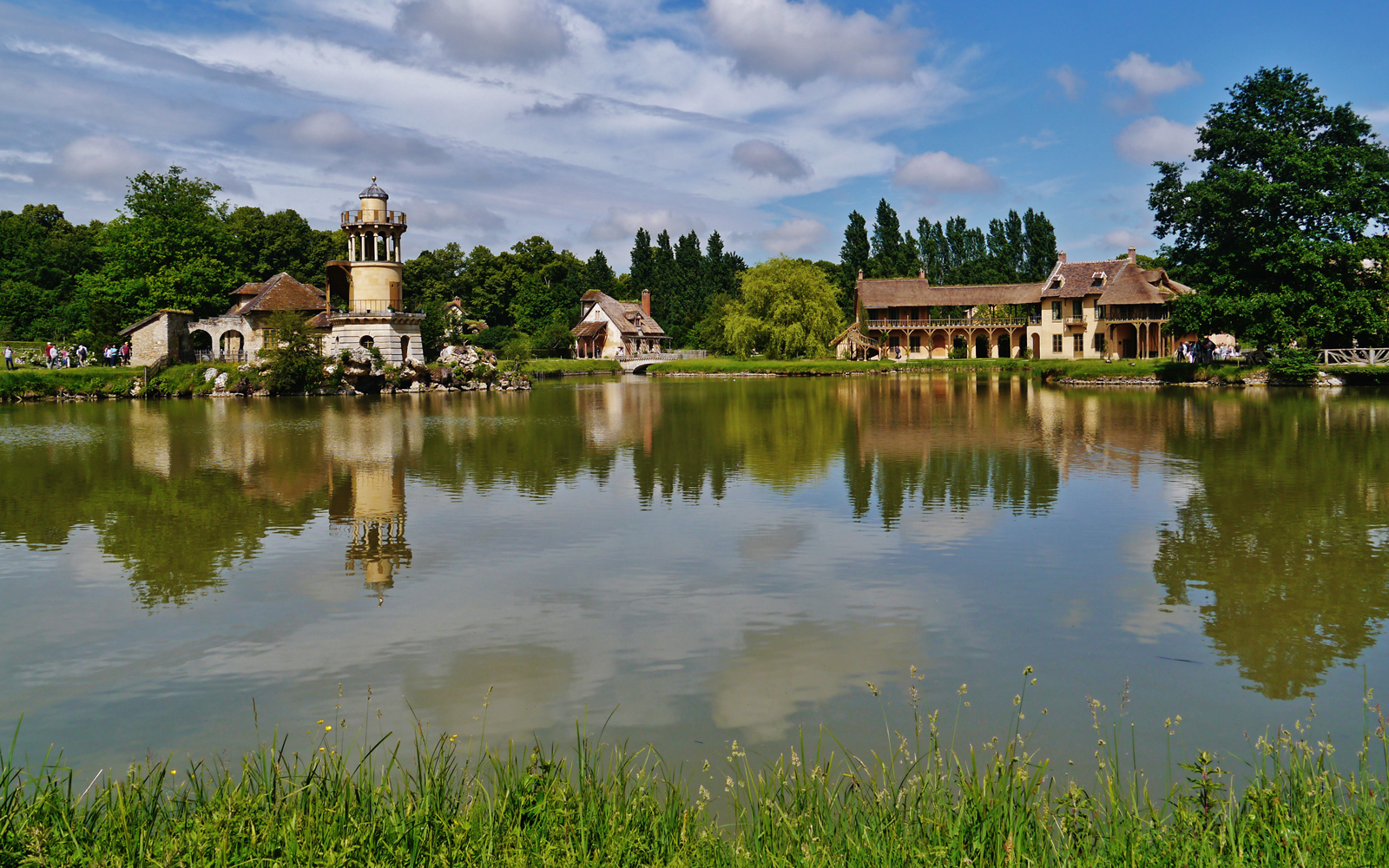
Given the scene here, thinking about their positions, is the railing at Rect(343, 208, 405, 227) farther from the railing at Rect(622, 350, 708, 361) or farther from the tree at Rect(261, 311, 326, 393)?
the railing at Rect(622, 350, 708, 361)

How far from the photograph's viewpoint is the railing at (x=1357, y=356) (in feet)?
147

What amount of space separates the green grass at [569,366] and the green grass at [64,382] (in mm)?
32444

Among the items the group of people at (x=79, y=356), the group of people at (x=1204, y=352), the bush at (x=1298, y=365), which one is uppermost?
the group of people at (x=79, y=356)

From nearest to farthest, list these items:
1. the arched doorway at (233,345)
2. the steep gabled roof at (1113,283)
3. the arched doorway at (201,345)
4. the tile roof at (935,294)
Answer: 1. the arched doorway at (201,345)
2. the arched doorway at (233,345)
3. the steep gabled roof at (1113,283)
4. the tile roof at (935,294)

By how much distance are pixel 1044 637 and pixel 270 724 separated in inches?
261

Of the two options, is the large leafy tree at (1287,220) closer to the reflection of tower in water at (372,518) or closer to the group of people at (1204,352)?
the group of people at (1204,352)

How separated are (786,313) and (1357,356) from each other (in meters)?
38.6

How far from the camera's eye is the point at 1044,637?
8883 millimetres

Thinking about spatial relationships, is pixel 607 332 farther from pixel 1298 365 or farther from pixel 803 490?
pixel 803 490

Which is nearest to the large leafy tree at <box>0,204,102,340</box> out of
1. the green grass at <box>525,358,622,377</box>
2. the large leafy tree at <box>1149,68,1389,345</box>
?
the green grass at <box>525,358,622,377</box>

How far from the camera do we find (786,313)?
247 ft

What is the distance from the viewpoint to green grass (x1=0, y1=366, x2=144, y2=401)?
4753cm

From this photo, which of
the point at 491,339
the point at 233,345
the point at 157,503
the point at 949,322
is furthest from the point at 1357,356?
the point at 491,339

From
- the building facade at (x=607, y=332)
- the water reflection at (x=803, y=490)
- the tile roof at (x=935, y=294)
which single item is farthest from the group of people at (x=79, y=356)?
the tile roof at (x=935, y=294)
